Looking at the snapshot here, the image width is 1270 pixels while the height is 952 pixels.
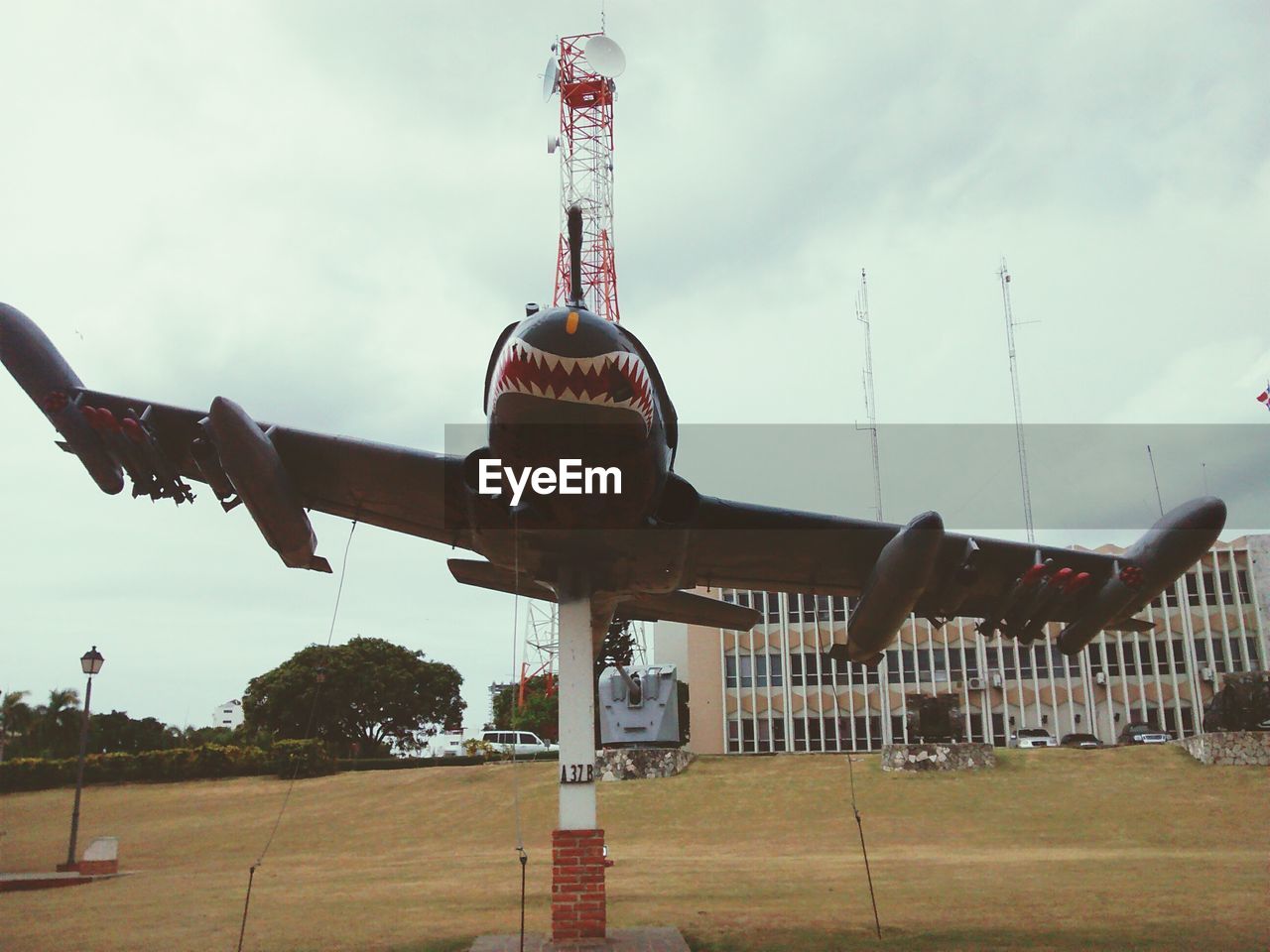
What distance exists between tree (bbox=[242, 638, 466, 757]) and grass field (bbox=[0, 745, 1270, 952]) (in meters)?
15.5

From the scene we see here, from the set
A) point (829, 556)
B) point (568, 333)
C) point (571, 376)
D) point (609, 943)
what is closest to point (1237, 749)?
point (829, 556)

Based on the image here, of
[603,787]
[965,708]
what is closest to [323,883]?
[603,787]

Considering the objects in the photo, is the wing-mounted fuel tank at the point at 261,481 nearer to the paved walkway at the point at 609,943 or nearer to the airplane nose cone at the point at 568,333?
the airplane nose cone at the point at 568,333

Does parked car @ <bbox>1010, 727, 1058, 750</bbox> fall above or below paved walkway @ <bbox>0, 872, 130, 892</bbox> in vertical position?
above

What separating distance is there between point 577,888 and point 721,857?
1355 cm

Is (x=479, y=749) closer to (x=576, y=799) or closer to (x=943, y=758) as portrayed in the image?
(x=943, y=758)

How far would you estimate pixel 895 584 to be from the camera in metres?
11.3

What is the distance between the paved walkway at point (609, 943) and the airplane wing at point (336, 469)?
521 centimetres

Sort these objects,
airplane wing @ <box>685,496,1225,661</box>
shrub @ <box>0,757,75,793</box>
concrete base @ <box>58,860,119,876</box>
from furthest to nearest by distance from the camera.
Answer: shrub @ <box>0,757,75,793</box> → concrete base @ <box>58,860,119,876</box> → airplane wing @ <box>685,496,1225,661</box>

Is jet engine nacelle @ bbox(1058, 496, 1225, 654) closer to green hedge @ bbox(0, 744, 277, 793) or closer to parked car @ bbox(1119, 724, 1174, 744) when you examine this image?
parked car @ bbox(1119, 724, 1174, 744)

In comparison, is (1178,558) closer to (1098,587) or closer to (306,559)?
(1098,587)

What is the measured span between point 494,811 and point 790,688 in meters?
27.9

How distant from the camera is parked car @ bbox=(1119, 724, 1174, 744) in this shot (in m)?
46.8

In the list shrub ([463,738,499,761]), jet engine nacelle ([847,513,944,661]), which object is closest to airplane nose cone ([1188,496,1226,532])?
jet engine nacelle ([847,513,944,661])
